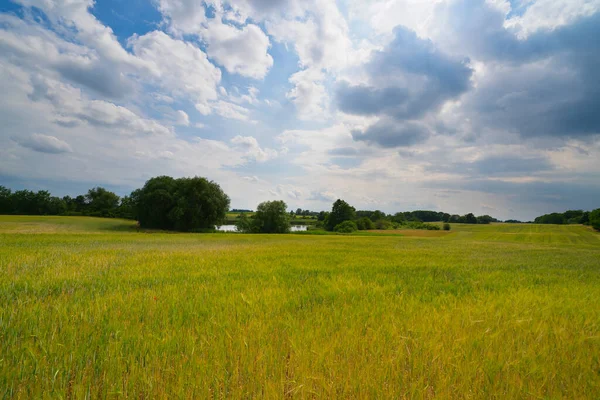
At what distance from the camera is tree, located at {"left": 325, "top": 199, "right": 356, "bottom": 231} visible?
299 feet

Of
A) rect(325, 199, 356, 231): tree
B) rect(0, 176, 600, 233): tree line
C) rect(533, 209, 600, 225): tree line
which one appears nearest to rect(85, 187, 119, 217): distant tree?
rect(0, 176, 600, 233): tree line

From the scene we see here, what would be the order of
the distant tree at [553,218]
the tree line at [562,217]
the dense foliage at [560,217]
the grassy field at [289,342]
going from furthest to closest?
the distant tree at [553,218] < the dense foliage at [560,217] < the tree line at [562,217] < the grassy field at [289,342]

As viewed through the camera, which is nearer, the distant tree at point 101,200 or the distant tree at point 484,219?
the distant tree at point 101,200

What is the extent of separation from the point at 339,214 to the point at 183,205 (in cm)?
5767

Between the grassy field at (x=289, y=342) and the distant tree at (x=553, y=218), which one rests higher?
the distant tree at (x=553, y=218)

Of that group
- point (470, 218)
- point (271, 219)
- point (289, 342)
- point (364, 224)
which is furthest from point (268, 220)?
point (470, 218)

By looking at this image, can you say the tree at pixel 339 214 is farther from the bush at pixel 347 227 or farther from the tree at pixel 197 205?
the tree at pixel 197 205

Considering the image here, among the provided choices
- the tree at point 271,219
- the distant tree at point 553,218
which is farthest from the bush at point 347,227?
the distant tree at point 553,218

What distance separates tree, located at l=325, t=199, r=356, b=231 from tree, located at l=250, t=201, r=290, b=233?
1162 inches

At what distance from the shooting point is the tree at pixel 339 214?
91125 millimetres

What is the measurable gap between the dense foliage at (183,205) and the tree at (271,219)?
12595 millimetres

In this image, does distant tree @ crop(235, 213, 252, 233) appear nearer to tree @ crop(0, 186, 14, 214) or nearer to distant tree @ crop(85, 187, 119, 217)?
distant tree @ crop(85, 187, 119, 217)

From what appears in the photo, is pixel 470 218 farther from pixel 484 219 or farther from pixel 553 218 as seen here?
pixel 553 218

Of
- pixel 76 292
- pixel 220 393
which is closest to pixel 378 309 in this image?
pixel 220 393
